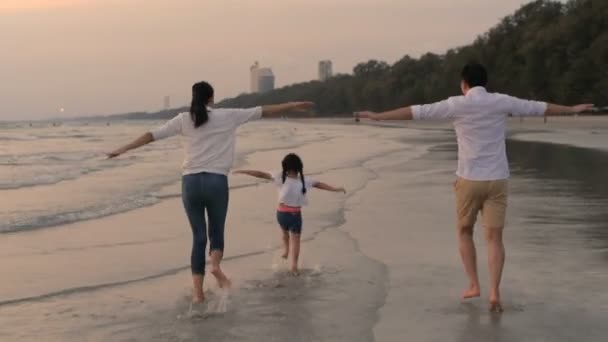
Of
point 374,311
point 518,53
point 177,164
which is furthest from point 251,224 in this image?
point 518,53

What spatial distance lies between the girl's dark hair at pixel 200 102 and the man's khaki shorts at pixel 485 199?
2.02 m

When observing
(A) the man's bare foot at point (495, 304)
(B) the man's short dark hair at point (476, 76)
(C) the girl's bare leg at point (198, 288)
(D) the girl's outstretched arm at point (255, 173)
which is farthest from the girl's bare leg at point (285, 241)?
(B) the man's short dark hair at point (476, 76)

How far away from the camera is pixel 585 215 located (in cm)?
1026

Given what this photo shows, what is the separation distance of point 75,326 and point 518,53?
77.8 metres

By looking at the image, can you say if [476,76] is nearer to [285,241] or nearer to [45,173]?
[285,241]

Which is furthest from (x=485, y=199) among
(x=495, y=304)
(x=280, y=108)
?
(x=280, y=108)

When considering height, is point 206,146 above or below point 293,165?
above

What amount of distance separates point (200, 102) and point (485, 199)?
2.30 meters

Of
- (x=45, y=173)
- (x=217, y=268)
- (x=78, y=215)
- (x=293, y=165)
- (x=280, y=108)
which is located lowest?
(x=45, y=173)

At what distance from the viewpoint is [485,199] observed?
5.55 meters

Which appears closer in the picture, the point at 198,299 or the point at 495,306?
the point at 495,306

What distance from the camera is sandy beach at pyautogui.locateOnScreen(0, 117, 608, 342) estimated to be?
17.6 ft

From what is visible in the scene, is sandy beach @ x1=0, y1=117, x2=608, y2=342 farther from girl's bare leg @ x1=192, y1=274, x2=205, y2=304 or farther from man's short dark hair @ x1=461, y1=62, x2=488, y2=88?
man's short dark hair @ x1=461, y1=62, x2=488, y2=88

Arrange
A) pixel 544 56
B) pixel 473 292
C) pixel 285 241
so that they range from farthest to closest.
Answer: pixel 544 56
pixel 285 241
pixel 473 292
